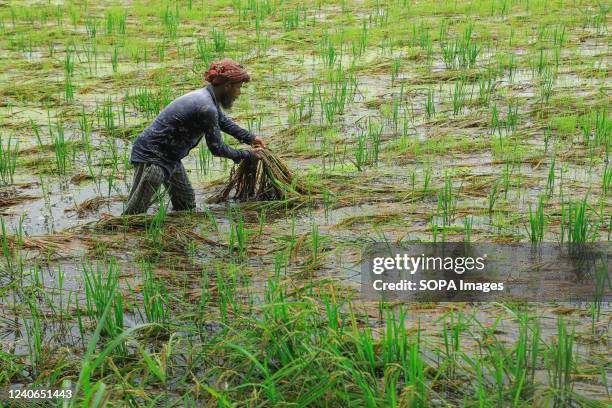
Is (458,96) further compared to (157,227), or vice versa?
(458,96)

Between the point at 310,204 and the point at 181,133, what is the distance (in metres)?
0.79

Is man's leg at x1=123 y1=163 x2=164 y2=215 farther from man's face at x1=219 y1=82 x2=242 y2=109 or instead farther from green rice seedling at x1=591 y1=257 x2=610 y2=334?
green rice seedling at x1=591 y1=257 x2=610 y2=334

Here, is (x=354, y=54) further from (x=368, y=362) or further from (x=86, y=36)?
(x=368, y=362)

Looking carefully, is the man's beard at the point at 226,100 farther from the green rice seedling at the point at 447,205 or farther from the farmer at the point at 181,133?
the green rice seedling at the point at 447,205

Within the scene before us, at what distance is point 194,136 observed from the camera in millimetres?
4684

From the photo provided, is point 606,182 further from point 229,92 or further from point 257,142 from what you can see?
point 229,92

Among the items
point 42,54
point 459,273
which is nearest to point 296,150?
point 459,273

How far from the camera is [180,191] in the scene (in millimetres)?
4754

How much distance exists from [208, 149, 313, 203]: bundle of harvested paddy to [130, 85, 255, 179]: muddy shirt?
0.15m

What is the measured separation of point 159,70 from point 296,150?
100 inches

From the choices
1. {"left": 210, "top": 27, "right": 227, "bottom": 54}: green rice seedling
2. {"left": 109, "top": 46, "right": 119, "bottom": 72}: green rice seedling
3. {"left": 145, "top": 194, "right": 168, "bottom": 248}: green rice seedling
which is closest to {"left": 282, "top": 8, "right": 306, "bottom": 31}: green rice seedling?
{"left": 210, "top": 27, "right": 227, "bottom": 54}: green rice seedling

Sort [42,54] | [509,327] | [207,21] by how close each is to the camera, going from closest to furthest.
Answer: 1. [509,327]
2. [42,54]
3. [207,21]

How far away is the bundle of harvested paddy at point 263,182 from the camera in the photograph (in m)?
4.75

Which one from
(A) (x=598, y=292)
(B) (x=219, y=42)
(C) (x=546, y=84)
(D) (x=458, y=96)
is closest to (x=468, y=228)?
(A) (x=598, y=292)
